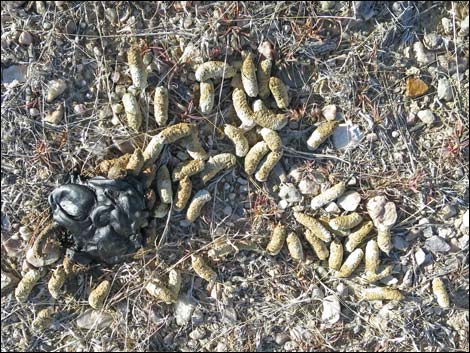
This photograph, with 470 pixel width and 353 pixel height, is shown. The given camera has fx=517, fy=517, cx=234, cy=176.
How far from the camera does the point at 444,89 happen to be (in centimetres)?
276

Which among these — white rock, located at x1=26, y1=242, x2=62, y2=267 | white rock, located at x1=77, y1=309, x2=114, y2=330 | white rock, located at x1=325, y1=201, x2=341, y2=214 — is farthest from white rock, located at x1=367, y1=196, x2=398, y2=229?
white rock, located at x1=26, y1=242, x2=62, y2=267

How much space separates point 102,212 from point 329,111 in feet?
4.27

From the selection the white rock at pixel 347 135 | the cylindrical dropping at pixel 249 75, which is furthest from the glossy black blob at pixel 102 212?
the white rock at pixel 347 135

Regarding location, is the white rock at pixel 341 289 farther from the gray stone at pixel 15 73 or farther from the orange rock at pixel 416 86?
the gray stone at pixel 15 73

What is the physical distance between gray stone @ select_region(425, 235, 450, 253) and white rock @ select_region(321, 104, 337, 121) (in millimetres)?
872

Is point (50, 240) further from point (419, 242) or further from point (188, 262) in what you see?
point (419, 242)

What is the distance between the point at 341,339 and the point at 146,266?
47.4 inches

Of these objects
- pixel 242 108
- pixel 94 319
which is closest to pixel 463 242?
pixel 242 108

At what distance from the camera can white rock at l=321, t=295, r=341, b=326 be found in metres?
2.92

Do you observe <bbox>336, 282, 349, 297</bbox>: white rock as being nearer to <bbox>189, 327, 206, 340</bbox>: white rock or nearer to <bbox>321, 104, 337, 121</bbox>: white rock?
<bbox>189, 327, 206, 340</bbox>: white rock

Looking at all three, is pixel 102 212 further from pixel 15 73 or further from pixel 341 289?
pixel 341 289

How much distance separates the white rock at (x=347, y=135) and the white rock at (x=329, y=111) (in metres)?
0.06

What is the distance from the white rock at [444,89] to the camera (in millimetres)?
2762

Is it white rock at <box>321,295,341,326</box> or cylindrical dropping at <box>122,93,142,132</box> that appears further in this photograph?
white rock at <box>321,295,341,326</box>
